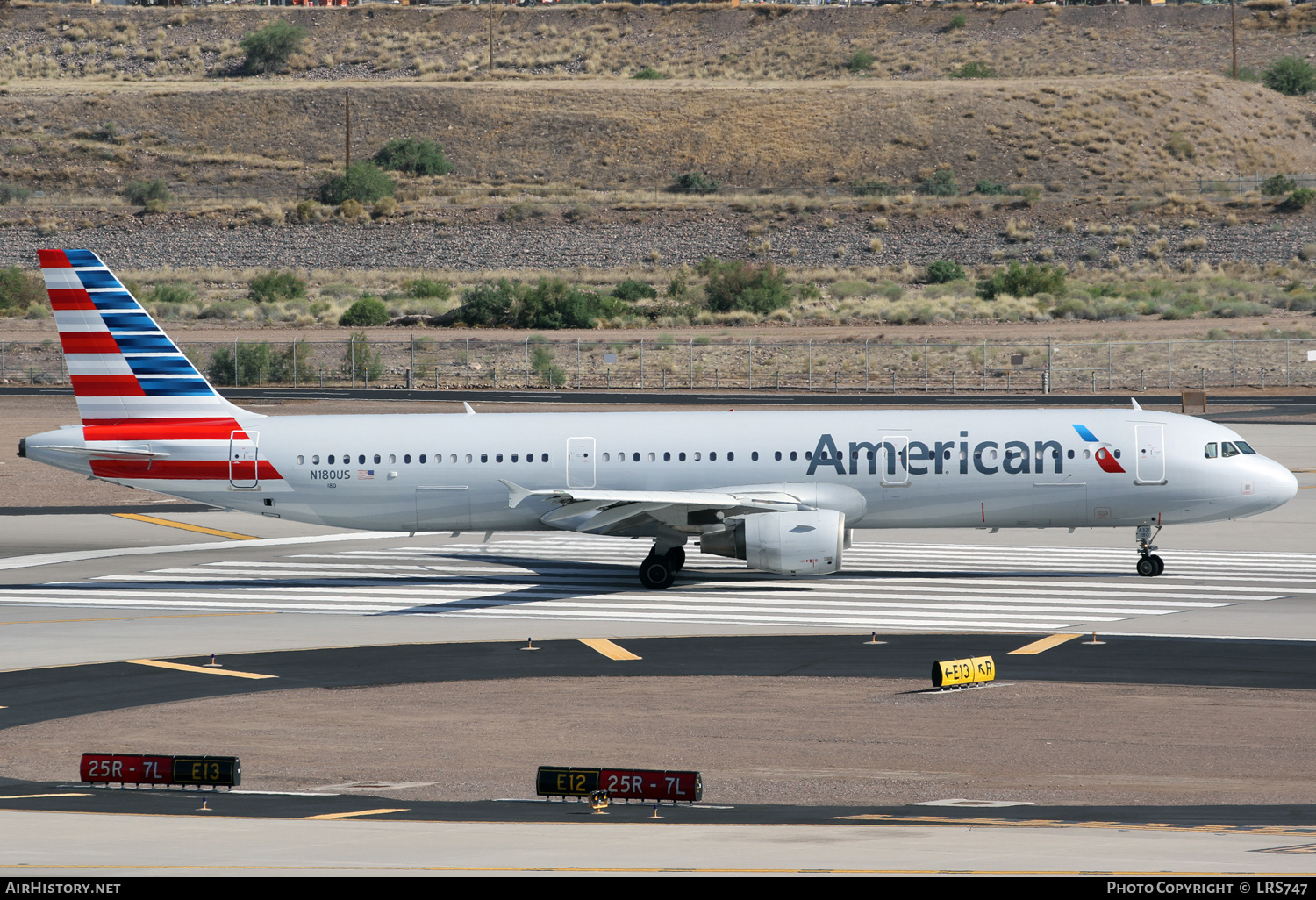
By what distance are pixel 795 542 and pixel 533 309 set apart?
241ft

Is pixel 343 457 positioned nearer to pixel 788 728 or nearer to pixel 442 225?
pixel 788 728

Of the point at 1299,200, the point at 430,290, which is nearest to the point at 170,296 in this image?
the point at 430,290

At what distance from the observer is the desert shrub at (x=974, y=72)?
175 metres

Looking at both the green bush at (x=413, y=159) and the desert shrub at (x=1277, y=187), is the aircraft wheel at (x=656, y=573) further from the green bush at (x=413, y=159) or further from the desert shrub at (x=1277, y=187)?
the green bush at (x=413, y=159)

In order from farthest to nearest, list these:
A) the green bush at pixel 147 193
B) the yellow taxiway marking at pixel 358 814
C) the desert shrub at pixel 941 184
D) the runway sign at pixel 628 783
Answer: the green bush at pixel 147 193 < the desert shrub at pixel 941 184 < the runway sign at pixel 628 783 < the yellow taxiway marking at pixel 358 814

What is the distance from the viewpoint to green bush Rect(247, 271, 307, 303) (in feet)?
395

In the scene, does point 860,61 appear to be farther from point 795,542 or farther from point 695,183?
point 795,542

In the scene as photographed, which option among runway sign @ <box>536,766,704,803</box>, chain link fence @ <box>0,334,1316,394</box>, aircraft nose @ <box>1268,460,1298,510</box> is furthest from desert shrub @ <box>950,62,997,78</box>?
runway sign @ <box>536,766,704,803</box>

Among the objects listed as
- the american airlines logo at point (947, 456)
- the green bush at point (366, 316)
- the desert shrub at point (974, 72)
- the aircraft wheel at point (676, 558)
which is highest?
the desert shrub at point (974, 72)

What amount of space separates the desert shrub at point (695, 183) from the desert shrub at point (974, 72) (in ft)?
134

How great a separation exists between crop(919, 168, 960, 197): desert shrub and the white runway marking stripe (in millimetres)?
105972

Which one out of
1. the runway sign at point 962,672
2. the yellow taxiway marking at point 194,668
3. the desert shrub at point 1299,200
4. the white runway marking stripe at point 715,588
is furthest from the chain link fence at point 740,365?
the yellow taxiway marking at point 194,668

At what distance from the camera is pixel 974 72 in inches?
6905

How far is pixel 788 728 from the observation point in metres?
22.5
